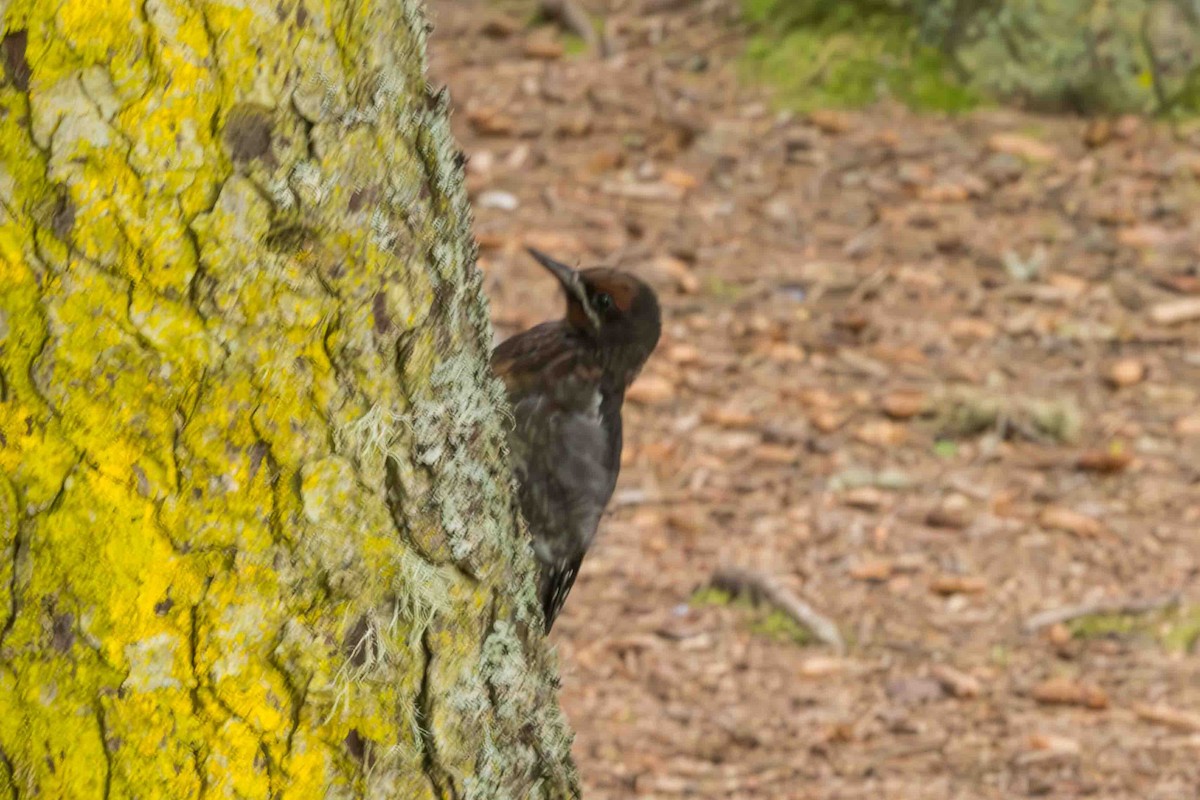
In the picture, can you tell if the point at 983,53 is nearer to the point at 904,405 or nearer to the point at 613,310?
the point at 904,405

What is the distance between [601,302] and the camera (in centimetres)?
374

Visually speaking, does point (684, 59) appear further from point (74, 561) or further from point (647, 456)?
point (74, 561)

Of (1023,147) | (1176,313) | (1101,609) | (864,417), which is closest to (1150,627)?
(1101,609)

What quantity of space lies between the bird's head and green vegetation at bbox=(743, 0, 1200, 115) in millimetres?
4475

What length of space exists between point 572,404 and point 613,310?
0.27m

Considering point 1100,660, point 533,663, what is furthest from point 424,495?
point 1100,660

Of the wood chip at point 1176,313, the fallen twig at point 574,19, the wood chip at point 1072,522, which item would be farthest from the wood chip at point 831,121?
the wood chip at point 1072,522

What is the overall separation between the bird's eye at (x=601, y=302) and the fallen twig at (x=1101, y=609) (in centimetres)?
200

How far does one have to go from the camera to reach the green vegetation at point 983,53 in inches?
301

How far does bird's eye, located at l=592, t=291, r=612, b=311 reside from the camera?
373cm

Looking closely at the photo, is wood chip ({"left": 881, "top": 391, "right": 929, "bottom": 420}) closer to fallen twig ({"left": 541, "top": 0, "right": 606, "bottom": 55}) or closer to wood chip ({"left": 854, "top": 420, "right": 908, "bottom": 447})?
wood chip ({"left": 854, "top": 420, "right": 908, "bottom": 447})

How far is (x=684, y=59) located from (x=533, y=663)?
6264 mm

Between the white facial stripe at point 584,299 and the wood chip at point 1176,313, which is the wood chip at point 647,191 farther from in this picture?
the white facial stripe at point 584,299

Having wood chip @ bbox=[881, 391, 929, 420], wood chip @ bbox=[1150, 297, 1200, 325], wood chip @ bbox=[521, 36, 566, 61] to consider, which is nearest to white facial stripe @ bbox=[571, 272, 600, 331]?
wood chip @ bbox=[881, 391, 929, 420]
